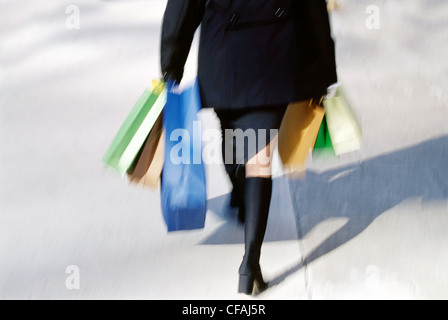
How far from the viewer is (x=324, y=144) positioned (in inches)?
134

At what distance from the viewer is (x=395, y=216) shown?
12.2 ft

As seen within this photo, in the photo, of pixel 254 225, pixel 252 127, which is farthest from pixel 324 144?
pixel 254 225

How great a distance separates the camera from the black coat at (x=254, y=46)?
9.66 ft

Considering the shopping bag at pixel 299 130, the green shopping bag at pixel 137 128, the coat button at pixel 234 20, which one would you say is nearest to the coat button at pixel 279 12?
the coat button at pixel 234 20

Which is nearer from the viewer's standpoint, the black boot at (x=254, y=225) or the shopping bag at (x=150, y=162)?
the black boot at (x=254, y=225)

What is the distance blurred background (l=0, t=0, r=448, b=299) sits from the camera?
3.22m

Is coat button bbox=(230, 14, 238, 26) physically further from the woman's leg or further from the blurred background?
the blurred background

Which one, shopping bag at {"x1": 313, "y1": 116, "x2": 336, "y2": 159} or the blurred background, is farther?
shopping bag at {"x1": 313, "y1": 116, "x2": 336, "y2": 159}

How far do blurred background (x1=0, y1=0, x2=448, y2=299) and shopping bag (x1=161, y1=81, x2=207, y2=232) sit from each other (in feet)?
1.13

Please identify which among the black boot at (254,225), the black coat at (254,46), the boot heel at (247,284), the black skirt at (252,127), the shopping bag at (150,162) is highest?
the black coat at (254,46)

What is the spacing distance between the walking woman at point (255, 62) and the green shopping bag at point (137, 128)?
0.40 feet

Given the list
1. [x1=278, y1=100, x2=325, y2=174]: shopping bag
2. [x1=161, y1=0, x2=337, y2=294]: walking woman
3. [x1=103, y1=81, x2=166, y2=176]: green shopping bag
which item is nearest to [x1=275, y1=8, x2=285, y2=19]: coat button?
[x1=161, y1=0, x2=337, y2=294]: walking woman

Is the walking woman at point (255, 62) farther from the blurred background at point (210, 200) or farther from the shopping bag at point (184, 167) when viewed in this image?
the blurred background at point (210, 200)

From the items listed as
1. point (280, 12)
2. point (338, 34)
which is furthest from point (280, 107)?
point (338, 34)
